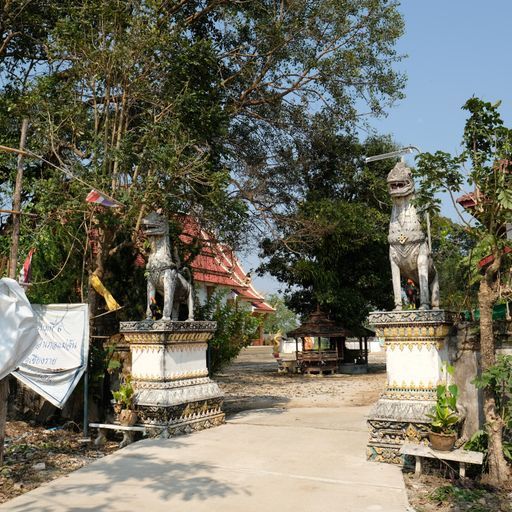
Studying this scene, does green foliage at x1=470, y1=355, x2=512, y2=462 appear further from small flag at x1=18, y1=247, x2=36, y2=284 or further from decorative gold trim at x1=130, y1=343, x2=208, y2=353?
small flag at x1=18, y1=247, x2=36, y2=284

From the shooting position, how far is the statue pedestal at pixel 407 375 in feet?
19.0

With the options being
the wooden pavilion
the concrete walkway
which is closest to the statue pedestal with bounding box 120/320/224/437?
the concrete walkway

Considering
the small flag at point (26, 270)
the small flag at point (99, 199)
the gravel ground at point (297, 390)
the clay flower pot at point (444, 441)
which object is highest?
the small flag at point (99, 199)

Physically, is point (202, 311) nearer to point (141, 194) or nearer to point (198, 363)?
point (198, 363)

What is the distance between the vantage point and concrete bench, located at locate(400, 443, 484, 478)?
512cm

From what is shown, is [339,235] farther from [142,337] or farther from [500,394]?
[500,394]

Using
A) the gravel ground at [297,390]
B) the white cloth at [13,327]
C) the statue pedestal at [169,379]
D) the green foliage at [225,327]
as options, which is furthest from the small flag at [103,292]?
the white cloth at [13,327]

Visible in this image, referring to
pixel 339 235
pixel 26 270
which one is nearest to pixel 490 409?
pixel 26 270

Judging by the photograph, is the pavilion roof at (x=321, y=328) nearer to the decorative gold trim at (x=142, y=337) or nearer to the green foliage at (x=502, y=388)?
the decorative gold trim at (x=142, y=337)

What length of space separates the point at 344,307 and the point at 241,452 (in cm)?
1405

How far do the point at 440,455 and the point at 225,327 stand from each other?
6827 mm

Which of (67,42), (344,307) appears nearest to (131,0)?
(67,42)

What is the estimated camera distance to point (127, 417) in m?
7.07

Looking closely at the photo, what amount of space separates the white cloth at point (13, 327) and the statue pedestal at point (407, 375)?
3556 mm
